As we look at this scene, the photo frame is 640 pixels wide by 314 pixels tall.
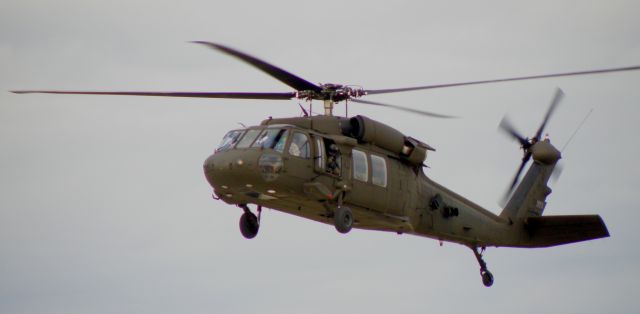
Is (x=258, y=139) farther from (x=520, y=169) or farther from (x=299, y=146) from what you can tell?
(x=520, y=169)

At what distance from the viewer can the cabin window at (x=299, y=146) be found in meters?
22.8

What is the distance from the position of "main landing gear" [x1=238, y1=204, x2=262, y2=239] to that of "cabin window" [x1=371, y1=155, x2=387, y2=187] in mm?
2991

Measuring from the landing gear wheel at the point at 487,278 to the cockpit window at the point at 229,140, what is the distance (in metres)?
10.0

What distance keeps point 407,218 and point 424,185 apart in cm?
139

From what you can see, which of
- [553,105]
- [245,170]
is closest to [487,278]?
Answer: [553,105]

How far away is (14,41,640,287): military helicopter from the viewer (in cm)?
2241

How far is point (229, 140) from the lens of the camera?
75.9 ft

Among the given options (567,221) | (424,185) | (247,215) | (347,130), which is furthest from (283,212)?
(567,221)

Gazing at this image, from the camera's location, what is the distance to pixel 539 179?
32.3 metres

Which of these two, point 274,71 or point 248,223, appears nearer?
point 274,71

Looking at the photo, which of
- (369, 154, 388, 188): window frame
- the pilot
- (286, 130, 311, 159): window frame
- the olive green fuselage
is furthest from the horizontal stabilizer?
(286, 130, 311, 159): window frame

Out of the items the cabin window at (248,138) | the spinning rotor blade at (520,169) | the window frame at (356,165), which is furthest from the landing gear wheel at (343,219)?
the spinning rotor blade at (520,169)

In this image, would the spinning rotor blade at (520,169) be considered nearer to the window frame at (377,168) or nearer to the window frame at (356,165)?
the window frame at (377,168)

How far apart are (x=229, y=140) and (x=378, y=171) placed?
13.4ft
